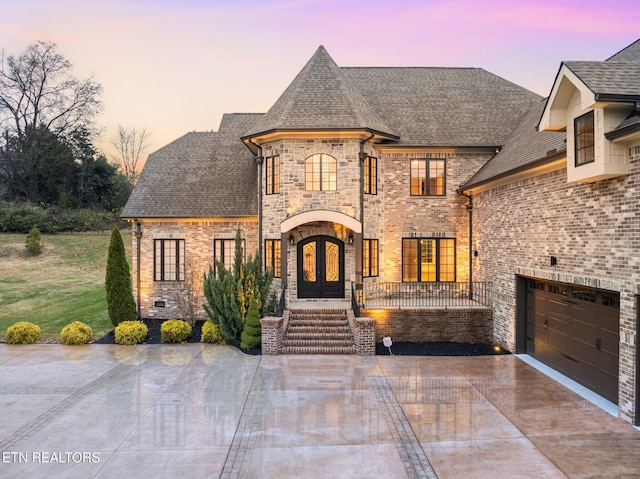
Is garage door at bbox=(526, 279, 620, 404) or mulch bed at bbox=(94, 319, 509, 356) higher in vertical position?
garage door at bbox=(526, 279, 620, 404)

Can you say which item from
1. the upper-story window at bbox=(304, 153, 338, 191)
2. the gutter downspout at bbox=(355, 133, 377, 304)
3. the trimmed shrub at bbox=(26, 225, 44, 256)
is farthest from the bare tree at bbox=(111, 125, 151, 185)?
the gutter downspout at bbox=(355, 133, 377, 304)

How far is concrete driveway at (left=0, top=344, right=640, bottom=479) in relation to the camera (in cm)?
620

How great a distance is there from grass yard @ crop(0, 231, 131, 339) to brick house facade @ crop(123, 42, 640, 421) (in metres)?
3.34

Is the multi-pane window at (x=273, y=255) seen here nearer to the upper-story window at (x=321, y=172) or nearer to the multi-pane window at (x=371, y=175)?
the upper-story window at (x=321, y=172)

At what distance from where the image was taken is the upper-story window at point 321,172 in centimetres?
1495

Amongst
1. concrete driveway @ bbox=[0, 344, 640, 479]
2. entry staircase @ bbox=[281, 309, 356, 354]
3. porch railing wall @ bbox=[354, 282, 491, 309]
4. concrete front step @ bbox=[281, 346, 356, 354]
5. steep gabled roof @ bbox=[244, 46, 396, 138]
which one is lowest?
concrete driveway @ bbox=[0, 344, 640, 479]

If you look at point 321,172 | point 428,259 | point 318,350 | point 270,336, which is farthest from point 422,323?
point 321,172

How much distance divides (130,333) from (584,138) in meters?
13.4

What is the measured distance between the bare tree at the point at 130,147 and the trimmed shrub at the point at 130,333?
3686cm

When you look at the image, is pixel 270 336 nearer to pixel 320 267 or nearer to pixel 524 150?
pixel 320 267

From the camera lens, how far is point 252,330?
42.1 feet

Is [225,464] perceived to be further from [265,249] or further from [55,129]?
[55,129]

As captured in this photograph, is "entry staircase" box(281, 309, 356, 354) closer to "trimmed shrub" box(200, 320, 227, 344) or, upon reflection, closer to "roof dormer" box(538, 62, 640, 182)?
"trimmed shrub" box(200, 320, 227, 344)

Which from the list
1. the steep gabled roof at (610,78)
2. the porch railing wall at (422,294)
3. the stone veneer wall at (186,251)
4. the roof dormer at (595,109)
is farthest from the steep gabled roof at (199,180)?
the steep gabled roof at (610,78)
